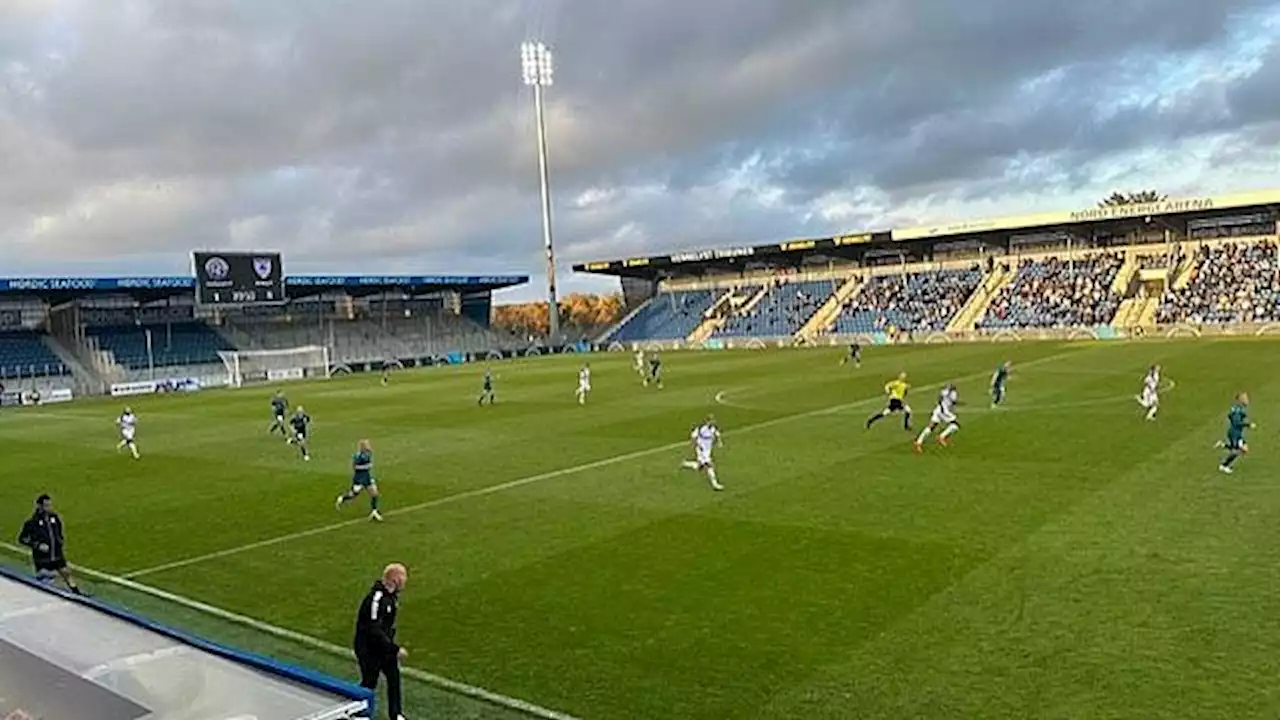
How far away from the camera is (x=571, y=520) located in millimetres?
18547

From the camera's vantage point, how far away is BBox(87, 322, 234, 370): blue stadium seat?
78.4 m

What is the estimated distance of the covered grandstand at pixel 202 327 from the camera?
74.0m

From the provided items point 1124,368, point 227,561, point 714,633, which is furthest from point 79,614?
point 1124,368

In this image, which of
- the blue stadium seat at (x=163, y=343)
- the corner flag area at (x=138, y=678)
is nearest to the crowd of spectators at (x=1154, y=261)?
the blue stadium seat at (x=163, y=343)

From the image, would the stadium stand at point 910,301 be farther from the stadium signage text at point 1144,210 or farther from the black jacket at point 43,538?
the black jacket at point 43,538

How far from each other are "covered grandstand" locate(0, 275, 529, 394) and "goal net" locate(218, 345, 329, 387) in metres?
1.23

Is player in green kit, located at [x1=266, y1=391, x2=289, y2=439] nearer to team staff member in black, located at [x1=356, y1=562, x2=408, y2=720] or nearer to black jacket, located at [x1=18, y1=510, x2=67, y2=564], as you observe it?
black jacket, located at [x1=18, y1=510, x2=67, y2=564]

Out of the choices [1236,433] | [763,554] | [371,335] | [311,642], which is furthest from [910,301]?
[311,642]

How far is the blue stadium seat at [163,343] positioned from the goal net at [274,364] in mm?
1895

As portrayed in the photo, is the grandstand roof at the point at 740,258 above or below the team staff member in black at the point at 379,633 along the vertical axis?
above

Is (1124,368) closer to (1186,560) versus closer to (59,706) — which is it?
(1186,560)

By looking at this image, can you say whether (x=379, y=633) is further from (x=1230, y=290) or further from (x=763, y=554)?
(x=1230, y=290)

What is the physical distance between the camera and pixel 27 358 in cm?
7319

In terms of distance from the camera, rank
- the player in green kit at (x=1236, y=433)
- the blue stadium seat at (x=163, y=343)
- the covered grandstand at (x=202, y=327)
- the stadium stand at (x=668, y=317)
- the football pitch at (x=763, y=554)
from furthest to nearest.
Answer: the stadium stand at (x=668, y=317), the blue stadium seat at (x=163, y=343), the covered grandstand at (x=202, y=327), the player in green kit at (x=1236, y=433), the football pitch at (x=763, y=554)
